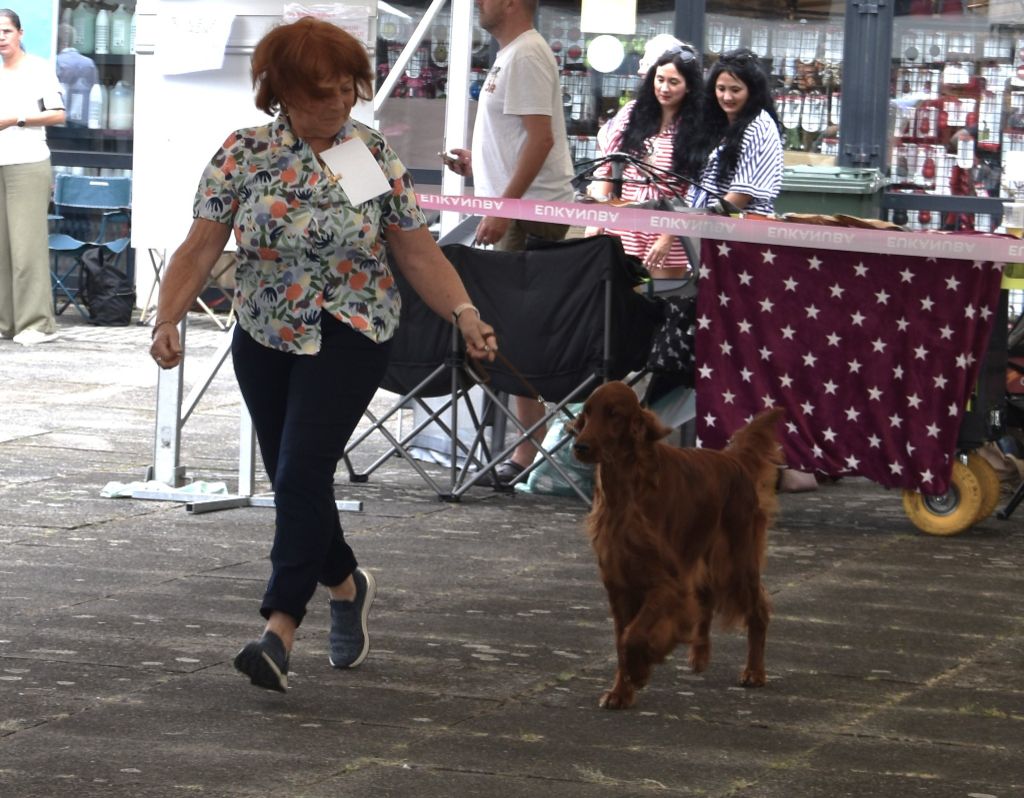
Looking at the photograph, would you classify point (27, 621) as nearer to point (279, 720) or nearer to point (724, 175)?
point (279, 720)

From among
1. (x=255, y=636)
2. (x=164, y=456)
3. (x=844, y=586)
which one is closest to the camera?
(x=255, y=636)

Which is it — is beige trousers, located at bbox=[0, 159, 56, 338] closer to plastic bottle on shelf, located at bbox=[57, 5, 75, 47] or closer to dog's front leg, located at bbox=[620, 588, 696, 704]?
plastic bottle on shelf, located at bbox=[57, 5, 75, 47]

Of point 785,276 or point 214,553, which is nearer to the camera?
point 214,553

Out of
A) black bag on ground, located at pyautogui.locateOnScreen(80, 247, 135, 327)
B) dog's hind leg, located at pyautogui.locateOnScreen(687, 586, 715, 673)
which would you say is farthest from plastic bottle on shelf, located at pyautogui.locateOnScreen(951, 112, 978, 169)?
dog's hind leg, located at pyautogui.locateOnScreen(687, 586, 715, 673)

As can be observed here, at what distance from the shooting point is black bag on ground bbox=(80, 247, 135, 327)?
15.1 meters

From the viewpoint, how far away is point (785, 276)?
766 centimetres

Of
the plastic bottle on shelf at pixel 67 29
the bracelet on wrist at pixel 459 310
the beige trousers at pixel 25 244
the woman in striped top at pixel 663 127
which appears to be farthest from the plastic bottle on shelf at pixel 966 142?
the bracelet on wrist at pixel 459 310

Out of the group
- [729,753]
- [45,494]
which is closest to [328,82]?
[729,753]

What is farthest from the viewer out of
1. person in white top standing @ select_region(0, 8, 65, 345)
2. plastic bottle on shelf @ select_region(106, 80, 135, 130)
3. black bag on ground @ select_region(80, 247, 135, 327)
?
plastic bottle on shelf @ select_region(106, 80, 135, 130)

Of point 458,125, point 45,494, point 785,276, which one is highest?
point 458,125

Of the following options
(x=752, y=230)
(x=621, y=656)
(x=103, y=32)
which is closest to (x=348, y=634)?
(x=621, y=656)

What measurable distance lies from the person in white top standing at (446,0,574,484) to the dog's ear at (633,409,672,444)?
3.38 m

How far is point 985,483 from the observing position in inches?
303

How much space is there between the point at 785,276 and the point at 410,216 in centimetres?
286
